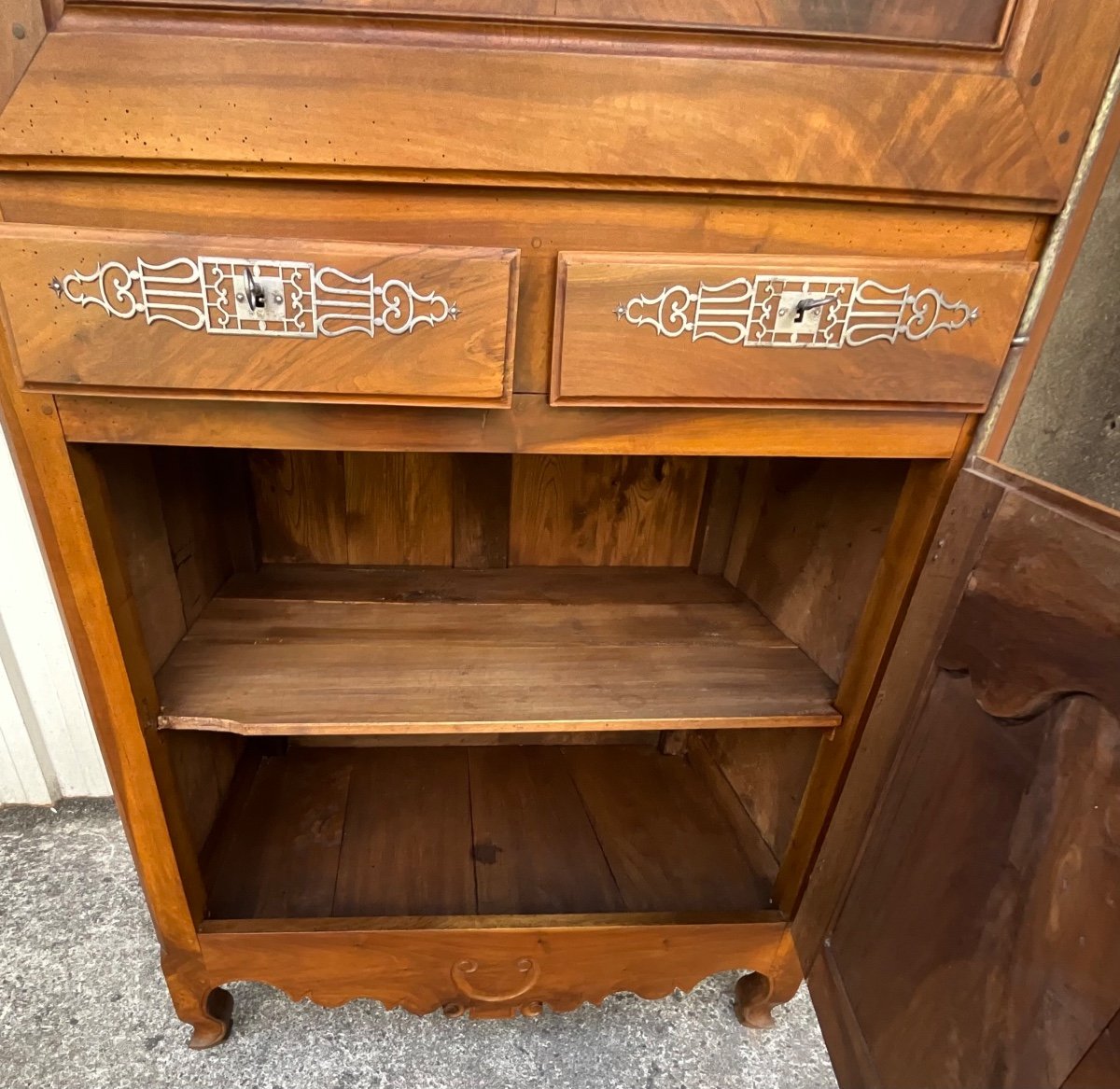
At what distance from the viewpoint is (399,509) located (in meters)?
1.08

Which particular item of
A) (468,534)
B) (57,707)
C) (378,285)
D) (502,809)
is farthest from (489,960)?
(57,707)

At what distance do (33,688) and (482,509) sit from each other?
924mm

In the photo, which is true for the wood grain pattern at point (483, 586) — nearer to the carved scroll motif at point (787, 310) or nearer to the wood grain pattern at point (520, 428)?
the wood grain pattern at point (520, 428)

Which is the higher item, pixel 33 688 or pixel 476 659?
pixel 476 659

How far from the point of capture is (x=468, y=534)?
111 centimetres

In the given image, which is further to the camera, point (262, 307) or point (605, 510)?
point (605, 510)

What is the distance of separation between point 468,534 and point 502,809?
0.47 meters

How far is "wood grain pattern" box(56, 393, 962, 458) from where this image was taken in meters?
0.57

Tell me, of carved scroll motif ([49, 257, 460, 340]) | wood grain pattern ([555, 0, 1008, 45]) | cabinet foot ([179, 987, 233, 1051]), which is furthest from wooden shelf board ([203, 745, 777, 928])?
wood grain pattern ([555, 0, 1008, 45])

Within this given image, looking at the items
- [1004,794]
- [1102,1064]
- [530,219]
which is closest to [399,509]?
[530,219]

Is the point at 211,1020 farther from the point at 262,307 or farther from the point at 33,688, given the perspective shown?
the point at 262,307

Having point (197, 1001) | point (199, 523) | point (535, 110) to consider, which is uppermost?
point (535, 110)

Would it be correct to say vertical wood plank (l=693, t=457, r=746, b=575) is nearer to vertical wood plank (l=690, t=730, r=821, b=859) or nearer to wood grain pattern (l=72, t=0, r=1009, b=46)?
vertical wood plank (l=690, t=730, r=821, b=859)

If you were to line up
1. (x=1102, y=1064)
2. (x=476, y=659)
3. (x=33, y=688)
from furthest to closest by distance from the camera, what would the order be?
(x=33, y=688) < (x=476, y=659) < (x=1102, y=1064)
